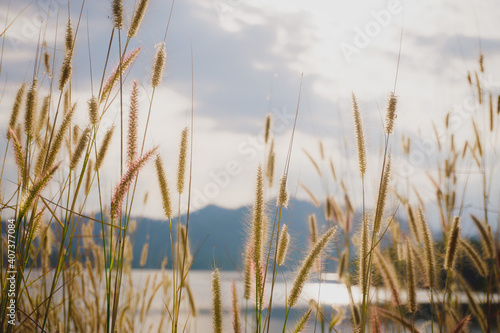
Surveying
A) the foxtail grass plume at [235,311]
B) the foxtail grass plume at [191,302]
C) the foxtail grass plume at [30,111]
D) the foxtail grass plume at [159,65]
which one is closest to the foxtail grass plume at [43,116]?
the foxtail grass plume at [30,111]

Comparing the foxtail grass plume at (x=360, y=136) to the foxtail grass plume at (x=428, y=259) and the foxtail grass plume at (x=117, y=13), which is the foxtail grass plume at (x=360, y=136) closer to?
the foxtail grass plume at (x=428, y=259)

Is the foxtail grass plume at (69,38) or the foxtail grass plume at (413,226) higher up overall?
the foxtail grass plume at (69,38)

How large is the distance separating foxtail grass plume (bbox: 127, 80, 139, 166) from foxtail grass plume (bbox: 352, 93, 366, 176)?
94cm

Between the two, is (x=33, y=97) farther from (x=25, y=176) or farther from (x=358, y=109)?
(x=358, y=109)

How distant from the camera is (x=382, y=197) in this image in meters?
1.67

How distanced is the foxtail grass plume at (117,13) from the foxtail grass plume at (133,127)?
271 millimetres

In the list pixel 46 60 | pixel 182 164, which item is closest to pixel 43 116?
pixel 46 60

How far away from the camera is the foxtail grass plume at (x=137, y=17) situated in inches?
66.6

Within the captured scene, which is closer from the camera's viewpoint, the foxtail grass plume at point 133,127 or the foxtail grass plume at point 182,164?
the foxtail grass plume at point 133,127

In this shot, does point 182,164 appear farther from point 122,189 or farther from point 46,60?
point 46,60

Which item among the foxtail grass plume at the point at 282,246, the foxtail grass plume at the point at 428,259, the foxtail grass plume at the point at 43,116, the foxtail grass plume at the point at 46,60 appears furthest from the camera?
Answer: the foxtail grass plume at the point at 46,60

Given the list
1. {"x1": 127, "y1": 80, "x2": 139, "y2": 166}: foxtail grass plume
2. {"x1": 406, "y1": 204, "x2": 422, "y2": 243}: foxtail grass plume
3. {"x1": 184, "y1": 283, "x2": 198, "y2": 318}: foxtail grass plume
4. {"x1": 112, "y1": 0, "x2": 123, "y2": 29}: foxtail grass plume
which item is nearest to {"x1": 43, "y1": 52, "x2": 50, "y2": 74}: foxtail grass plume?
{"x1": 112, "y1": 0, "x2": 123, "y2": 29}: foxtail grass plume

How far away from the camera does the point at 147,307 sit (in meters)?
3.61

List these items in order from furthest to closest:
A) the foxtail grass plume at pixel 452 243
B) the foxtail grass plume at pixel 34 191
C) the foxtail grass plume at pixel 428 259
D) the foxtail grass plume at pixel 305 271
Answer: the foxtail grass plume at pixel 428 259
the foxtail grass plume at pixel 452 243
the foxtail grass plume at pixel 305 271
the foxtail grass plume at pixel 34 191
